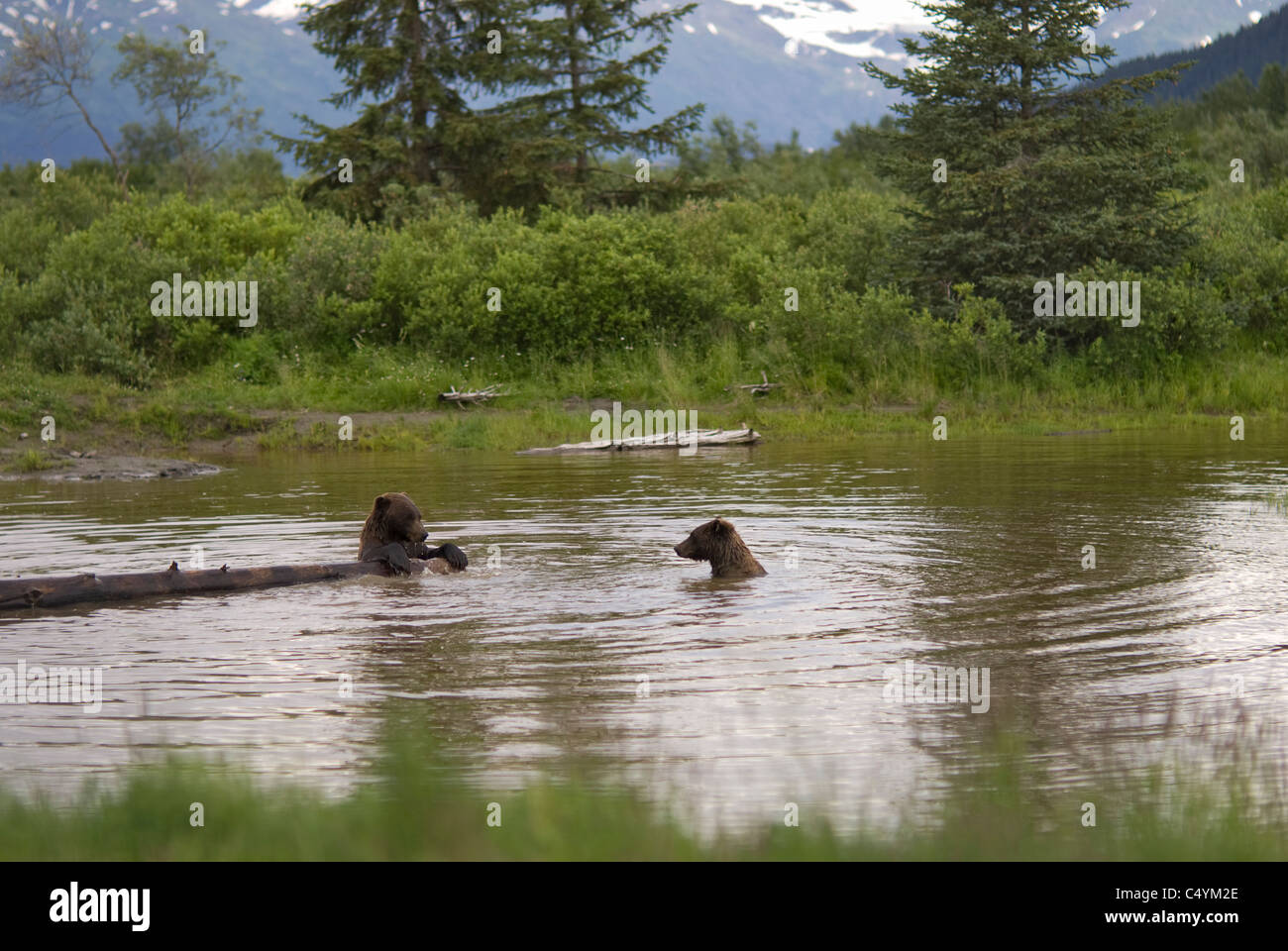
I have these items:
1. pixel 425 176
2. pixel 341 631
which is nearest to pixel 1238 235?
pixel 425 176

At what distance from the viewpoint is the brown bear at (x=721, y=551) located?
10578 millimetres

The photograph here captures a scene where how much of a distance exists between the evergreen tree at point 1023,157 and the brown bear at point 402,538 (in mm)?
17983

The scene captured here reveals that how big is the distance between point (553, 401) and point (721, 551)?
1630 centimetres

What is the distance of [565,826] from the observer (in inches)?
163

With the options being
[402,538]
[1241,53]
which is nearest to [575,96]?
[402,538]

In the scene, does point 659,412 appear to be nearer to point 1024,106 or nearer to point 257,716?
point 1024,106

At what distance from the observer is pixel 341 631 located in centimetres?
881

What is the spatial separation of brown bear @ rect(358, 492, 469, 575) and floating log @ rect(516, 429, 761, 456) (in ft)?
37.4

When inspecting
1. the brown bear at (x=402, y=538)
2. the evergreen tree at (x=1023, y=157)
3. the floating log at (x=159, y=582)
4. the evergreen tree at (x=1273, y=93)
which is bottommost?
the floating log at (x=159, y=582)

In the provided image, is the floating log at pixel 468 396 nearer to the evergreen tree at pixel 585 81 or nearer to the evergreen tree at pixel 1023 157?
the evergreen tree at pixel 1023 157

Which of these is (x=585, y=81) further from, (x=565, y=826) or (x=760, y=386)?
(x=565, y=826)

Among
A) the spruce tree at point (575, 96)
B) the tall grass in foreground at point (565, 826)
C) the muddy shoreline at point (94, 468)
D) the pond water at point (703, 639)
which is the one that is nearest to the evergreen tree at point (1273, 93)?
the spruce tree at point (575, 96)

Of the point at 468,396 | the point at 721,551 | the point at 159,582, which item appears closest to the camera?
the point at 159,582

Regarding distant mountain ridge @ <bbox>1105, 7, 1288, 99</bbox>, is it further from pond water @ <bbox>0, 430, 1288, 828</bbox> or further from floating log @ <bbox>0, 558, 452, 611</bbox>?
floating log @ <bbox>0, 558, 452, 611</bbox>
